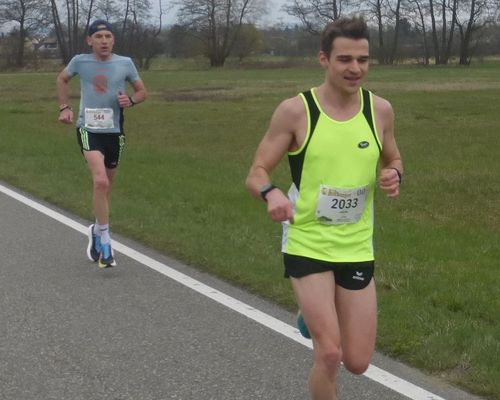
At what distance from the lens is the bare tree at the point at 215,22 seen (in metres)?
104

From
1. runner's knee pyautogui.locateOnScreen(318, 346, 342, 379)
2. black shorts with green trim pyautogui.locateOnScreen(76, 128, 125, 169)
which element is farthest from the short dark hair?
black shorts with green trim pyautogui.locateOnScreen(76, 128, 125, 169)

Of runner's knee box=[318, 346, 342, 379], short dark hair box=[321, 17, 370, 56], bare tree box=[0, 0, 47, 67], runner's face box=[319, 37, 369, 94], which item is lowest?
runner's knee box=[318, 346, 342, 379]

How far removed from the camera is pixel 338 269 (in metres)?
3.89

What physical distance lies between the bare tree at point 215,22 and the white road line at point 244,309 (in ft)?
311

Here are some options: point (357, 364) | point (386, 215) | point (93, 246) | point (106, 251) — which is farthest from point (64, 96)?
point (357, 364)

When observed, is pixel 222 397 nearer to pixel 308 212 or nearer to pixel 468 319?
pixel 308 212

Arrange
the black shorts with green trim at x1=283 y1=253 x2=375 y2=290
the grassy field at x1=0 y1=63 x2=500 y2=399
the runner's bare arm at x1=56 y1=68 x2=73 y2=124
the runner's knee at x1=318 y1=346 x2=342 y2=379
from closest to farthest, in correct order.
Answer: the runner's knee at x1=318 y1=346 x2=342 y2=379 < the black shorts with green trim at x1=283 y1=253 x2=375 y2=290 < the grassy field at x1=0 y1=63 x2=500 y2=399 < the runner's bare arm at x1=56 y1=68 x2=73 y2=124

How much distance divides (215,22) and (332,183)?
105 metres

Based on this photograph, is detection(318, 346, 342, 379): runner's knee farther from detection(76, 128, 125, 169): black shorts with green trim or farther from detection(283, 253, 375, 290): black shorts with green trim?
detection(76, 128, 125, 169): black shorts with green trim

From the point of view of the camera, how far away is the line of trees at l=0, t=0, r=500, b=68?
3841 inches

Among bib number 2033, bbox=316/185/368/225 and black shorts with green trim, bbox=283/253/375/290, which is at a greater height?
bib number 2033, bbox=316/185/368/225

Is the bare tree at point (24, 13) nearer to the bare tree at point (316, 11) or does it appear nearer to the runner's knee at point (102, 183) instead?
the bare tree at point (316, 11)

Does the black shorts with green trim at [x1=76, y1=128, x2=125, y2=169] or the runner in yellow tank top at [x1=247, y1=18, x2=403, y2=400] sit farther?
the black shorts with green trim at [x1=76, y1=128, x2=125, y2=169]

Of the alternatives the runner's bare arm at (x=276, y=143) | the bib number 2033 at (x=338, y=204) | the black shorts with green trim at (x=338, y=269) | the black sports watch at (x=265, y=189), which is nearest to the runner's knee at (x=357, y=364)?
the black shorts with green trim at (x=338, y=269)
